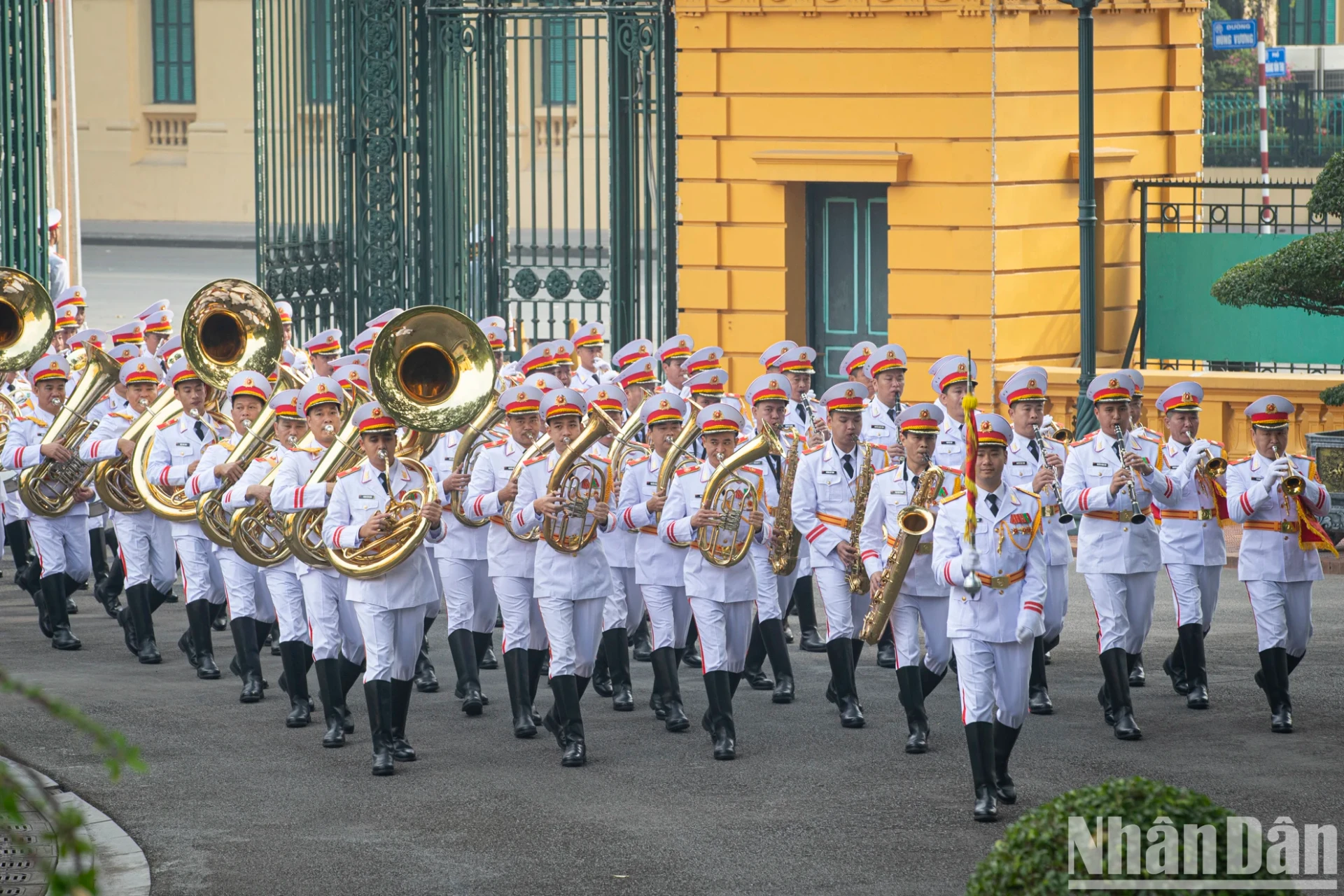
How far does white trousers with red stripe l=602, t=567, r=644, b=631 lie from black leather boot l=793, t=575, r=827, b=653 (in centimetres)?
121

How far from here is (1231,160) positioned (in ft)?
102

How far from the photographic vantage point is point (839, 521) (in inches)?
438

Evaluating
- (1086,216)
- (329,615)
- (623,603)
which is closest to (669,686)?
(623,603)

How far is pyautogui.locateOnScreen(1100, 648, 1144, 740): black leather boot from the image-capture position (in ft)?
34.5

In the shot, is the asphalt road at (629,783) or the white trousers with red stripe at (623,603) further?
the white trousers with red stripe at (623,603)

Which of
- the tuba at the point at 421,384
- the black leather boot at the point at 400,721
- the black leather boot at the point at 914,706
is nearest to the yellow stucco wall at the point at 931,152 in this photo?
the black leather boot at the point at 914,706

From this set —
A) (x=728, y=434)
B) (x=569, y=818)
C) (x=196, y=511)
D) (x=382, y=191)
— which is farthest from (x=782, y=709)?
(x=382, y=191)

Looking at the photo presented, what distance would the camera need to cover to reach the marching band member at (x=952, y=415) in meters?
12.4

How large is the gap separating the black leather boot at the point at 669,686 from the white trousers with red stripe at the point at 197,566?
9.42 feet

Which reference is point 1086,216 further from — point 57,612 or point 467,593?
point 57,612

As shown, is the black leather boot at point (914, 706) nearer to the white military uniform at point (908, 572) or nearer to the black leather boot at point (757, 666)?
the white military uniform at point (908, 572)

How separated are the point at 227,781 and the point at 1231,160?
80.2ft

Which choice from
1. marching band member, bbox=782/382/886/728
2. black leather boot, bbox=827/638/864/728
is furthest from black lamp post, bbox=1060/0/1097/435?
black leather boot, bbox=827/638/864/728

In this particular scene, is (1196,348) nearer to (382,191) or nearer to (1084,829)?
(382,191)
